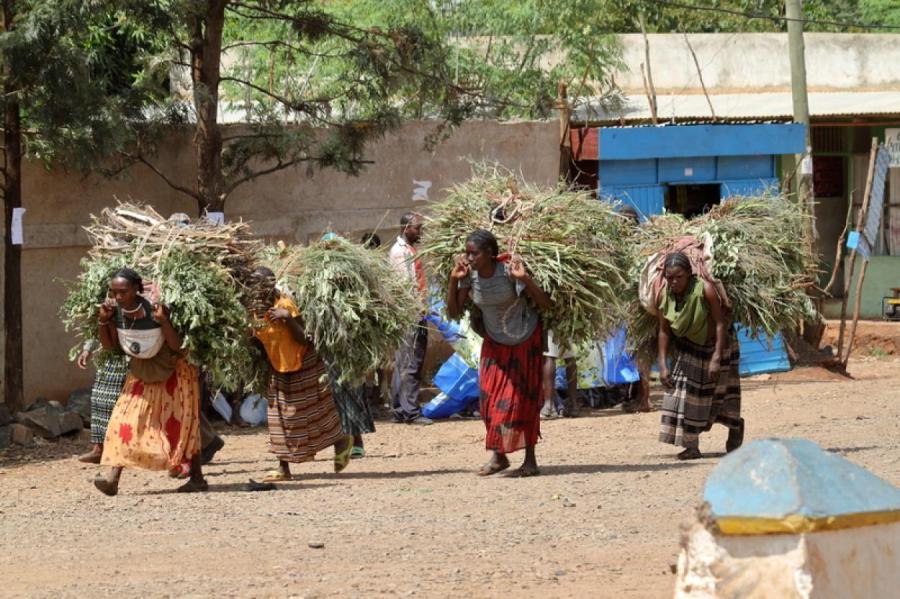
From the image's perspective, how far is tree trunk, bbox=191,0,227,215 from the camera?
12.8 meters

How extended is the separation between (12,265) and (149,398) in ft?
11.3

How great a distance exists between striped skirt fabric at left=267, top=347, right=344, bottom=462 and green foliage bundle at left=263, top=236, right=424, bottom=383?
0.55 feet

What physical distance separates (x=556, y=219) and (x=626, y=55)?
47.2 ft

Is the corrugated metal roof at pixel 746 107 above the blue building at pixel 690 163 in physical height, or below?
above

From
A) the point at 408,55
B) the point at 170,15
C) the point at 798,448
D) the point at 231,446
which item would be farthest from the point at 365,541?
the point at 408,55

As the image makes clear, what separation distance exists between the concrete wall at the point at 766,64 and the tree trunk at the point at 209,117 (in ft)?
36.3

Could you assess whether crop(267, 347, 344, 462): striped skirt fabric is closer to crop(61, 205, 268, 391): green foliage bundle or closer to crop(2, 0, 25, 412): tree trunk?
crop(61, 205, 268, 391): green foliage bundle

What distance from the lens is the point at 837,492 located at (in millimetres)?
4043

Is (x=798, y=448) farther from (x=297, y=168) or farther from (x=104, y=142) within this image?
(x=297, y=168)

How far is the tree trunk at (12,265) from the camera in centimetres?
1152

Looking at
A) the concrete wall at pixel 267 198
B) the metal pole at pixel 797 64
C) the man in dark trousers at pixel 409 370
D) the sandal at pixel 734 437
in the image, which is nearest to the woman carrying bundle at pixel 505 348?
the sandal at pixel 734 437

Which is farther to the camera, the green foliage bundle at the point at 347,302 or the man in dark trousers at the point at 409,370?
the man in dark trousers at the point at 409,370

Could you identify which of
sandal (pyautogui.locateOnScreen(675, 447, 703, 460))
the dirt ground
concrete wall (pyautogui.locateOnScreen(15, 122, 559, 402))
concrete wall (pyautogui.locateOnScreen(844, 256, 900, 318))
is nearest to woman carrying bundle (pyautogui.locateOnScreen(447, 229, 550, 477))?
the dirt ground

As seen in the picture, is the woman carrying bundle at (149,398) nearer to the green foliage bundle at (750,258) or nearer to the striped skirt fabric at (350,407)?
the striped skirt fabric at (350,407)
